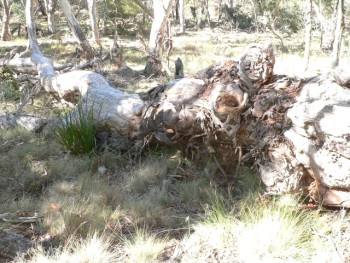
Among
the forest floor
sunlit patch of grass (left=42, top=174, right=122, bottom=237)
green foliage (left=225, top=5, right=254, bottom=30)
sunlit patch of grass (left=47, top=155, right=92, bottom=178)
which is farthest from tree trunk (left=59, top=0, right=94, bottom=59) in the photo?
green foliage (left=225, top=5, right=254, bottom=30)

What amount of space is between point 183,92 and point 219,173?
898 mm

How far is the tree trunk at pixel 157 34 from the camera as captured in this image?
9.19m

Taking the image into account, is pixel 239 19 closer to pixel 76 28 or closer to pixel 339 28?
pixel 76 28

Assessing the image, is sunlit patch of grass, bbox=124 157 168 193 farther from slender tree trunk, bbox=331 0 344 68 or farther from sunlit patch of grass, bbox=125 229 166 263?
slender tree trunk, bbox=331 0 344 68

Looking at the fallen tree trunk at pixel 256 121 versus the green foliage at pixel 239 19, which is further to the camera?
the green foliage at pixel 239 19

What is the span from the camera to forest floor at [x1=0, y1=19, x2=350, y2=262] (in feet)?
8.00

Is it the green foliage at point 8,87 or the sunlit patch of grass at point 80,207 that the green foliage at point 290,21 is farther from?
the sunlit patch of grass at point 80,207

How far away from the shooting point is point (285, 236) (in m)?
2.42

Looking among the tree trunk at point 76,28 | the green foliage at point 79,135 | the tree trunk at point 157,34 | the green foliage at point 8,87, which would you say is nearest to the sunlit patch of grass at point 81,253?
the green foliage at point 79,135

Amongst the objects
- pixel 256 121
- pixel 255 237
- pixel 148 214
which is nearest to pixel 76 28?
pixel 256 121

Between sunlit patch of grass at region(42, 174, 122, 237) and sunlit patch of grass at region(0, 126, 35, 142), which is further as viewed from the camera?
sunlit patch of grass at region(0, 126, 35, 142)

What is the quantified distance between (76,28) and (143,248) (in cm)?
926

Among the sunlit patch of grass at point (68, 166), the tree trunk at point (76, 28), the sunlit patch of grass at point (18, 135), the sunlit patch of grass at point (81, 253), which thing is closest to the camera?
the sunlit patch of grass at point (81, 253)

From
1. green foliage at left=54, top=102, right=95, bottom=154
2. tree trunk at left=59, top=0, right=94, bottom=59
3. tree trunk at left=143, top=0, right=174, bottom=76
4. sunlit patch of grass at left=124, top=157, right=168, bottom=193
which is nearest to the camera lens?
sunlit patch of grass at left=124, top=157, right=168, bottom=193
